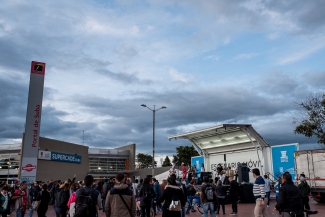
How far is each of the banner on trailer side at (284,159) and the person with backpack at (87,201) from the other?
1455 cm

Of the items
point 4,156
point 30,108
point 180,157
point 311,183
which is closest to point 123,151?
point 180,157

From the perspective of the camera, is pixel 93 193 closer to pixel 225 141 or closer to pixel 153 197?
pixel 153 197

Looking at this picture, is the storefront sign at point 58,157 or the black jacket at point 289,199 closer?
the black jacket at point 289,199

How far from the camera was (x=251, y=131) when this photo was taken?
68.7 ft

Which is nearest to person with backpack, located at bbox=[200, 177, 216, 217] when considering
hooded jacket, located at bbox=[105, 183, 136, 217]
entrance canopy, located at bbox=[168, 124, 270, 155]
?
hooded jacket, located at bbox=[105, 183, 136, 217]

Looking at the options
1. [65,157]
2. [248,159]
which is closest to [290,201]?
[248,159]

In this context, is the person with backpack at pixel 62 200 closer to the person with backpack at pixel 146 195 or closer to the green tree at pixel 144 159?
the person with backpack at pixel 146 195

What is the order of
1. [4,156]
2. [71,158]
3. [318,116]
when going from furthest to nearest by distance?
[4,156], [71,158], [318,116]

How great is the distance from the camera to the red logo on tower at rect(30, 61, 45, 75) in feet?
98.8

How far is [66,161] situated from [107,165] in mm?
26848

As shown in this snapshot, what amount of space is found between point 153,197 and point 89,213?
17.4ft

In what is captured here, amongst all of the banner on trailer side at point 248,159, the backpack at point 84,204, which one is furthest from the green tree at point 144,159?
the backpack at point 84,204

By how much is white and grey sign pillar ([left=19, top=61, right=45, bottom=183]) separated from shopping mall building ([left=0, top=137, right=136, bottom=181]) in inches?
13.6

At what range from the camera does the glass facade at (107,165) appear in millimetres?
65125
